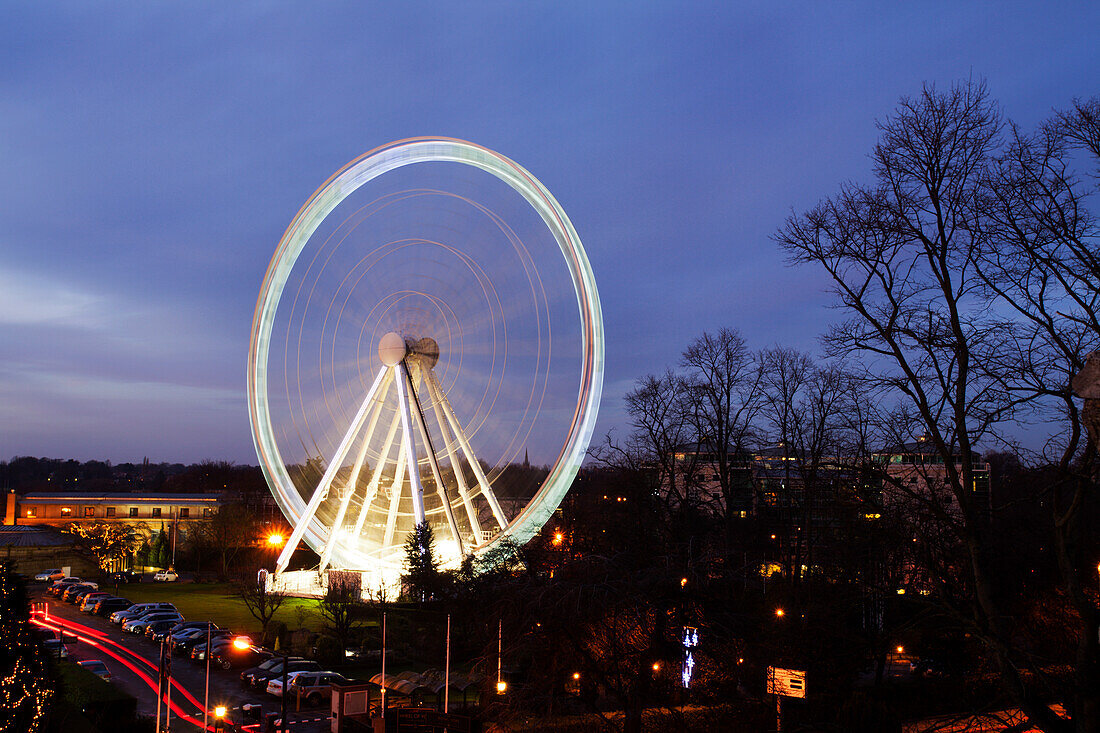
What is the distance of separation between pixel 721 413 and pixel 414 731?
18.5 m

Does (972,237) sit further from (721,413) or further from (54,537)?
(54,537)

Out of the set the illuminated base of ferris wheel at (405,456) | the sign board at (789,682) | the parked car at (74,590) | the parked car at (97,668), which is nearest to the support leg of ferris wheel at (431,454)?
the illuminated base of ferris wheel at (405,456)

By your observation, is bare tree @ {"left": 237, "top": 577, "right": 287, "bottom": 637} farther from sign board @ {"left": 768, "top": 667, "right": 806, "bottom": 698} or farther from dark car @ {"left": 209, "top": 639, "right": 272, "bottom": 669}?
sign board @ {"left": 768, "top": 667, "right": 806, "bottom": 698}

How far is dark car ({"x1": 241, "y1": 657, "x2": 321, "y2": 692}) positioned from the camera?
2311 centimetres

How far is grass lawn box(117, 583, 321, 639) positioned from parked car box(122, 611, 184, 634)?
145cm

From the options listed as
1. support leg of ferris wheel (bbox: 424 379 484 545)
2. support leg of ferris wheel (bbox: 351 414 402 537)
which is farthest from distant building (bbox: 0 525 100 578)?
support leg of ferris wheel (bbox: 424 379 484 545)

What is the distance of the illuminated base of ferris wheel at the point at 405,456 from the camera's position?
30.2 meters

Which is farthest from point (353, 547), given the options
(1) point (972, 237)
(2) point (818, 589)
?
(1) point (972, 237)

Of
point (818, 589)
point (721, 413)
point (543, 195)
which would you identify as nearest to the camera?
point (818, 589)

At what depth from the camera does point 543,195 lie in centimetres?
2764

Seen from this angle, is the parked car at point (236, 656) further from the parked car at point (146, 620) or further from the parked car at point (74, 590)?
the parked car at point (74, 590)

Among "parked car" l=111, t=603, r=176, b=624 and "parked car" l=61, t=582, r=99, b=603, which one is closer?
"parked car" l=111, t=603, r=176, b=624

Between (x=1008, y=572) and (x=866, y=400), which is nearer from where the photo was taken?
(x=866, y=400)

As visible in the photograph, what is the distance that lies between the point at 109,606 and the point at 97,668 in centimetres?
1400
